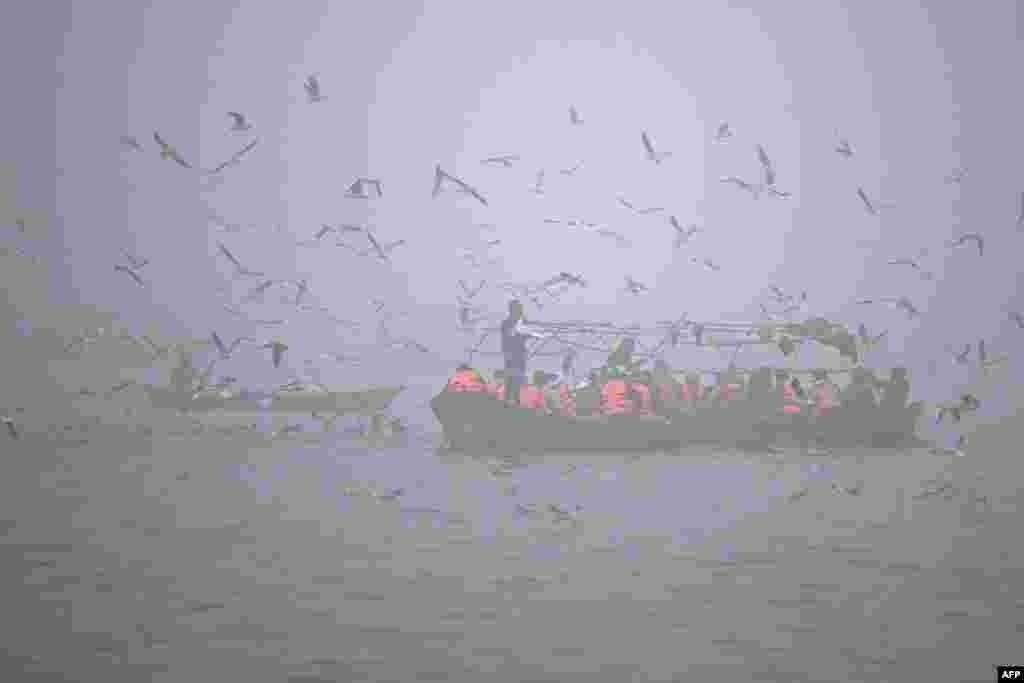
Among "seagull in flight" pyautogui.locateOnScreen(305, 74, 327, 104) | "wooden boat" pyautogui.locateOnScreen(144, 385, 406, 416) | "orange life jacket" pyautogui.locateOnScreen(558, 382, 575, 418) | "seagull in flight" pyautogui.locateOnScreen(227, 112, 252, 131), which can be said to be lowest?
"wooden boat" pyautogui.locateOnScreen(144, 385, 406, 416)

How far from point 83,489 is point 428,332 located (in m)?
112

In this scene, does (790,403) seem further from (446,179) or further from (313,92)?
(313,92)

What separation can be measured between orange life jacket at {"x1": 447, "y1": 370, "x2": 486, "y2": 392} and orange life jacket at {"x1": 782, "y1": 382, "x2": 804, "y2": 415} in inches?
361

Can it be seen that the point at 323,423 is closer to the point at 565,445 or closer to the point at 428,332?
the point at 565,445

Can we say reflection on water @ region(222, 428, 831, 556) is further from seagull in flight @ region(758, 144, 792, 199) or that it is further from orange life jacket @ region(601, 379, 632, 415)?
seagull in flight @ region(758, 144, 792, 199)

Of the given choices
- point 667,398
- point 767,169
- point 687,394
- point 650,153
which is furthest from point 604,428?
point 767,169

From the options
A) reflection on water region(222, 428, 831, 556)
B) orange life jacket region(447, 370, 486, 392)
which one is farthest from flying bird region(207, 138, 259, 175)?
orange life jacket region(447, 370, 486, 392)

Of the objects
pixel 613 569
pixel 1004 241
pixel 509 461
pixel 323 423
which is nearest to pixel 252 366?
pixel 323 423

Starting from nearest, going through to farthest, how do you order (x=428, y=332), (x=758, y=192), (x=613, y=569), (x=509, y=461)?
(x=613, y=569) < (x=758, y=192) < (x=509, y=461) < (x=428, y=332)

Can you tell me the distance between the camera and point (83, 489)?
2117cm

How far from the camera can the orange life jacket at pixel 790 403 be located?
91.8 feet

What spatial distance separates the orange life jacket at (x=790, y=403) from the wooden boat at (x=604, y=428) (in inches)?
15.8

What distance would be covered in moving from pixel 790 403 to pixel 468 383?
979cm

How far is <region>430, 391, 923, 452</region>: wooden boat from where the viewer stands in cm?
2578
